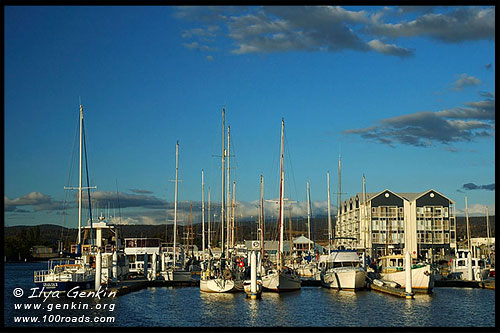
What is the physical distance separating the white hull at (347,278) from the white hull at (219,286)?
404 inches

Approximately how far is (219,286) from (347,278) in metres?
11.8

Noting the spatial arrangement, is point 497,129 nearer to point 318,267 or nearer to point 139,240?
point 318,267

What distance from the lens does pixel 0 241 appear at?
74.5 ft

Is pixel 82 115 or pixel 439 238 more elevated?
pixel 82 115

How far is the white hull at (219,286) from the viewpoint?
52250 millimetres

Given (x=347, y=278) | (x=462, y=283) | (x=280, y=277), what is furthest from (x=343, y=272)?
(x=462, y=283)

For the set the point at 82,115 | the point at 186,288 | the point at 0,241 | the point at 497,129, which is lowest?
the point at 186,288

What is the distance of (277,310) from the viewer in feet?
140

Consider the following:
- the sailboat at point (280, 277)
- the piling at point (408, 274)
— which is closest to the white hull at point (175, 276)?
the sailboat at point (280, 277)

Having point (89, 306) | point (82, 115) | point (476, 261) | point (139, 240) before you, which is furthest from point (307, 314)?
point (139, 240)

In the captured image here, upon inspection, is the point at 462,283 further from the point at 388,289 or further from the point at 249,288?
the point at 249,288

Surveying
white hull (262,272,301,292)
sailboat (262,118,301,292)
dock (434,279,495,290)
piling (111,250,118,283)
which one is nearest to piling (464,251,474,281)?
dock (434,279,495,290)

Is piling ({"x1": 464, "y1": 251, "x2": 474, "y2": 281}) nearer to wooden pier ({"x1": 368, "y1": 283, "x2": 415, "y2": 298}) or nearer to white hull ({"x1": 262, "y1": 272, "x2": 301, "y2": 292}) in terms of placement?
wooden pier ({"x1": 368, "y1": 283, "x2": 415, "y2": 298})

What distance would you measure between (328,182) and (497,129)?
61.6 meters
